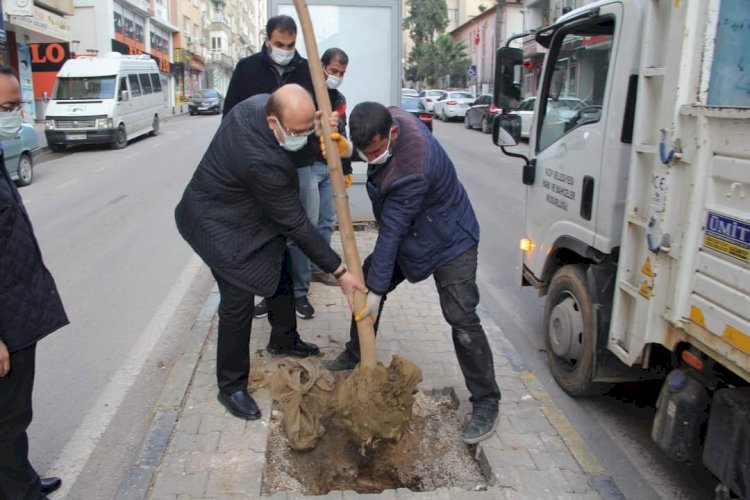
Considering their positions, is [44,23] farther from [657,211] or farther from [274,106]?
[657,211]

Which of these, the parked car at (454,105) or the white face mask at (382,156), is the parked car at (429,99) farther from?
the white face mask at (382,156)

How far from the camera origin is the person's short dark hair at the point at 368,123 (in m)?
3.12

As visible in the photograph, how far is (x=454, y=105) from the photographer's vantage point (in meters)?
32.1

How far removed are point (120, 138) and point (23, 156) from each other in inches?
277

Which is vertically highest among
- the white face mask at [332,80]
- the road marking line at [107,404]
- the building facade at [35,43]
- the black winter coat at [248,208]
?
the building facade at [35,43]

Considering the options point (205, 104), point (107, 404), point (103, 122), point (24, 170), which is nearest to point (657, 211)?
point (107, 404)

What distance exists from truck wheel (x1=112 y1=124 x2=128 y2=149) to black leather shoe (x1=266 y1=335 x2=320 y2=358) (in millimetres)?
16044

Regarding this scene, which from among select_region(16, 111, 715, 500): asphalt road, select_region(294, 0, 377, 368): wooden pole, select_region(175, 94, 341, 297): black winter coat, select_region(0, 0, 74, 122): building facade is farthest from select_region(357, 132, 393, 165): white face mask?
select_region(0, 0, 74, 122): building facade

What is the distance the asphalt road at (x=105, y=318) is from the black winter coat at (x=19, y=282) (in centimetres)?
101

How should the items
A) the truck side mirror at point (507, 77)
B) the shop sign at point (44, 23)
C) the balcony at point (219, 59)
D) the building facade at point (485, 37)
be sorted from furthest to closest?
the balcony at point (219, 59) → the building facade at point (485, 37) → the shop sign at point (44, 23) → the truck side mirror at point (507, 77)

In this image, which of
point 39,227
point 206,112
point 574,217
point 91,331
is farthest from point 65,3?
point 574,217

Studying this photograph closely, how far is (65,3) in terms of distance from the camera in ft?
89.1

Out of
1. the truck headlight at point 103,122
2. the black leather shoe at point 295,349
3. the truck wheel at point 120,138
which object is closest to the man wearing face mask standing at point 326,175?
the black leather shoe at point 295,349

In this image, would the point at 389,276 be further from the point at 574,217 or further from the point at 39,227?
the point at 39,227
